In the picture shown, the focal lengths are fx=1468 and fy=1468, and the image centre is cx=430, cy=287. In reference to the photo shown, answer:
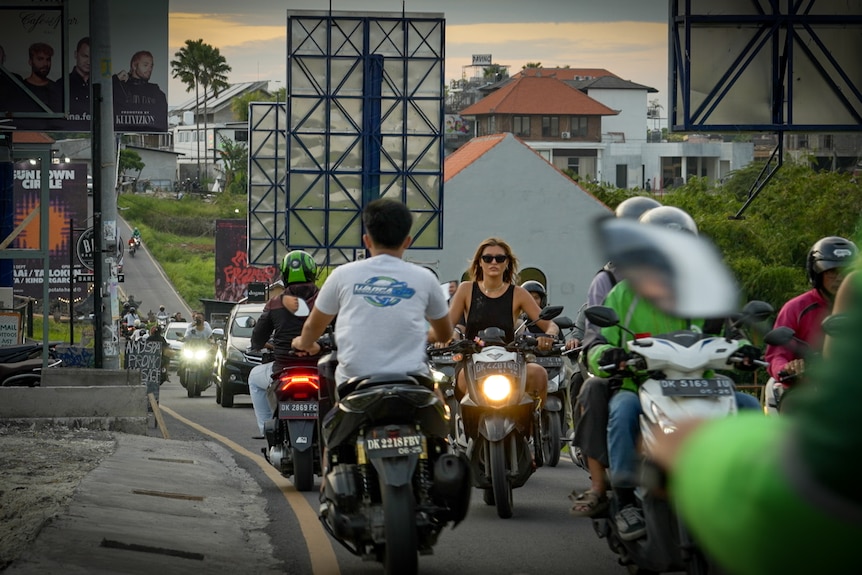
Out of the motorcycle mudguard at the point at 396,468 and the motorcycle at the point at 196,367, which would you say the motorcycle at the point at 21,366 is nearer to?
the motorcycle at the point at 196,367


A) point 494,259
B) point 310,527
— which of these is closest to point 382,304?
point 310,527

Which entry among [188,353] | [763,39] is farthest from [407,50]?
[763,39]

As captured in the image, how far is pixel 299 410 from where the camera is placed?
10.8 metres

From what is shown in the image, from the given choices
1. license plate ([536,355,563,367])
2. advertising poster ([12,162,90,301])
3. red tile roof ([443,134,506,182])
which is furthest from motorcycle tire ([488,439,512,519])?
red tile roof ([443,134,506,182])

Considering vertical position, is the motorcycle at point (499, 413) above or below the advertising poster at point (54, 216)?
below

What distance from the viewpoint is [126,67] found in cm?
3534

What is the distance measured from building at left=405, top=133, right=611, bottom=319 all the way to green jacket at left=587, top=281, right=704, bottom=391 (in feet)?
167

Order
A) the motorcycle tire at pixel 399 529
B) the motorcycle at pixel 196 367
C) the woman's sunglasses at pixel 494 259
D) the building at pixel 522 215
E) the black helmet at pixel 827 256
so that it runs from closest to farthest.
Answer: the motorcycle tire at pixel 399 529 → the black helmet at pixel 827 256 → the woman's sunglasses at pixel 494 259 → the motorcycle at pixel 196 367 → the building at pixel 522 215

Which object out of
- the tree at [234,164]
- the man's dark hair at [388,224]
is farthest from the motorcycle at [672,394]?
the tree at [234,164]

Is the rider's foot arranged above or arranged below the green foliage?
below

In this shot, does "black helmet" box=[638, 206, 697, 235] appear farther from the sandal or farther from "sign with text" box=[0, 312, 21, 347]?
"sign with text" box=[0, 312, 21, 347]

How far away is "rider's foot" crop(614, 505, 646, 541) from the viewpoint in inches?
267

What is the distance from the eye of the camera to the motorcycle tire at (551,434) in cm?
1252

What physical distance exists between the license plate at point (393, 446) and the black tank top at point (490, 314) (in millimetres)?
4117
